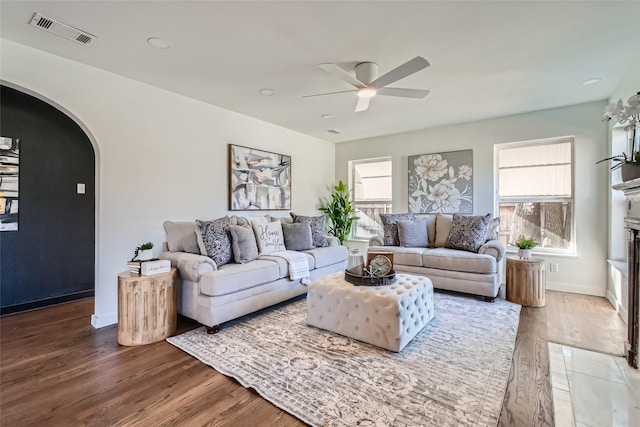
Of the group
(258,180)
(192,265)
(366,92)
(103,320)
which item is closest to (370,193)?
(258,180)

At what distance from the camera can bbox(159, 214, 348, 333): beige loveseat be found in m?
2.72

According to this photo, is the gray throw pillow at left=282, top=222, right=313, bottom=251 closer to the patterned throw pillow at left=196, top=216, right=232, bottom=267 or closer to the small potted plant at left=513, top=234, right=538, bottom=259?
the patterned throw pillow at left=196, top=216, right=232, bottom=267

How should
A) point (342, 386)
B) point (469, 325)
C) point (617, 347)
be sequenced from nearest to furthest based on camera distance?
point (342, 386) < point (617, 347) < point (469, 325)

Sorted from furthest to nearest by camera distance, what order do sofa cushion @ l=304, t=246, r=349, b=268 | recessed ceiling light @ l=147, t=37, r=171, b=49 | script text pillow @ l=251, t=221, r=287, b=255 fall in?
1. sofa cushion @ l=304, t=246, r=349, b=268
2. script text pillow @ l=251, t=221, r=287, b=255
3. recessed ceiling light @ l=147, t=37, r=171, b=49

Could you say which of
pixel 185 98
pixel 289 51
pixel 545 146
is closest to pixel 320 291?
pixel 289 51

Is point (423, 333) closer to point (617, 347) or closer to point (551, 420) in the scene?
point (551, 420)

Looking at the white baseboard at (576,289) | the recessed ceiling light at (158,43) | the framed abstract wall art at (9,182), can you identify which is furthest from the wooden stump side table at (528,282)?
the framed abstract wall art at (9,182)

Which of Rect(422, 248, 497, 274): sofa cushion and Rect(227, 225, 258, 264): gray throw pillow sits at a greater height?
Rect(227, 225, 258, 264): gray throw pillow

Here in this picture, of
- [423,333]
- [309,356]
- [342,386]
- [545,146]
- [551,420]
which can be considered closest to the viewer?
[551,420]

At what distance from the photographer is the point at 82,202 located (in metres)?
3.88

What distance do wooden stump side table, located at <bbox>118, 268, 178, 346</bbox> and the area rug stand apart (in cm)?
19

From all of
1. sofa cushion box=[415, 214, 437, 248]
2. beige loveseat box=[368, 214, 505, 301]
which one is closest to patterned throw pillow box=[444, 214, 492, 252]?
beige loveseat box=[368, 214, 505, 301]

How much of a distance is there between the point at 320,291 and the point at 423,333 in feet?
3.30

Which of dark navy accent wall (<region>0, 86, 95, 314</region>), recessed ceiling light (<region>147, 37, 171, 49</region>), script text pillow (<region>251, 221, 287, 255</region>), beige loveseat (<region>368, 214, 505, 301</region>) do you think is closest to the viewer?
recessed ceiling light (<region>147, 37, 171, 49</region>)
